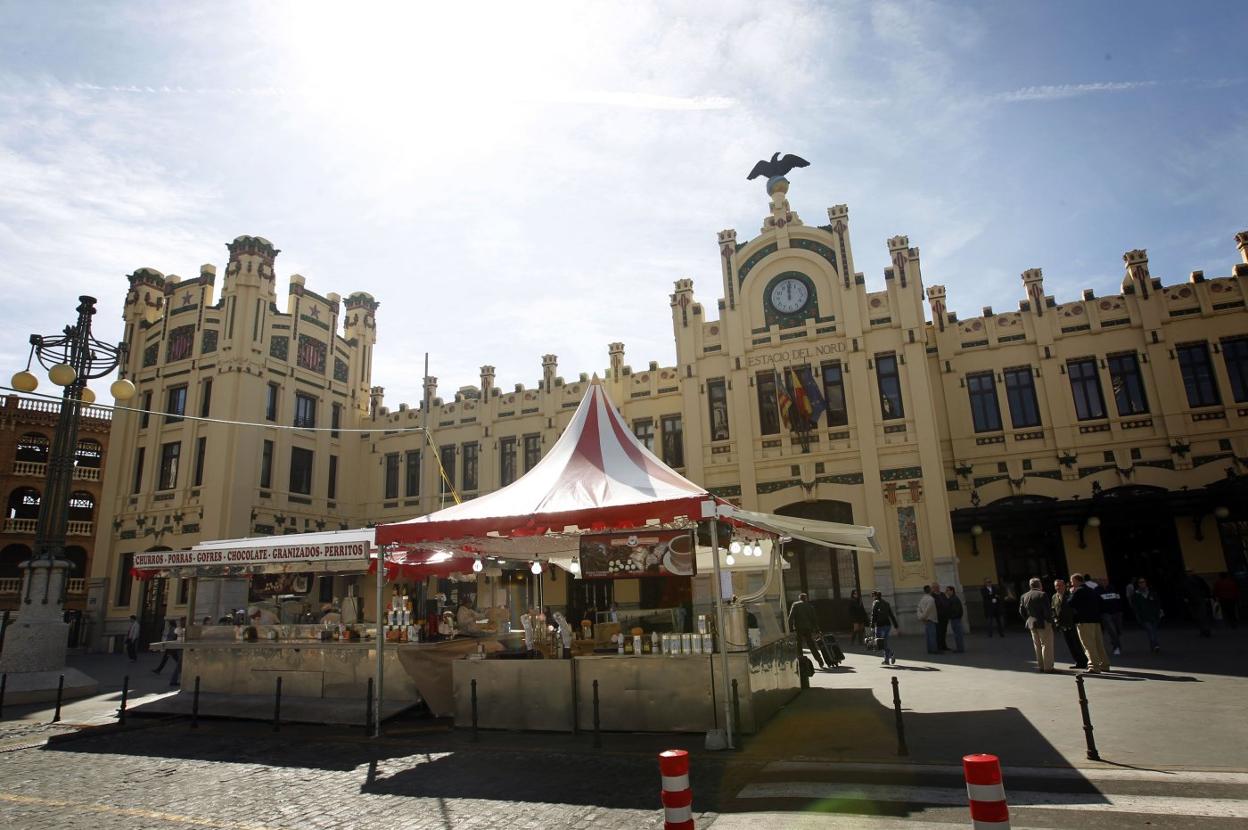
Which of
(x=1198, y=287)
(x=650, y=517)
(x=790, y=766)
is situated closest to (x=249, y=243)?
(x=650, y=517)

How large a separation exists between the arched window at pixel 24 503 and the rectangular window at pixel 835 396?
146 feet

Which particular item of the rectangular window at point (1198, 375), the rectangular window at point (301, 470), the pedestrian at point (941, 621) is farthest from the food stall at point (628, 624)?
the rectangular window at point (301, 470)

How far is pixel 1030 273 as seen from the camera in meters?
26.0

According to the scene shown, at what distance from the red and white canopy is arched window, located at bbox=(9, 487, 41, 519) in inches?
1670

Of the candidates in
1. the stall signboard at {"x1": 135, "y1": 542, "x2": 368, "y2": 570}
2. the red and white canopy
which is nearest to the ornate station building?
the stall signboard at {"x1": 135, "y1": 542, "x2": 368, "y2": 570}

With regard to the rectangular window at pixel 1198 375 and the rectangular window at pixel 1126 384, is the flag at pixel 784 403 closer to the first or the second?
the rectangular window at pixel 1126 384

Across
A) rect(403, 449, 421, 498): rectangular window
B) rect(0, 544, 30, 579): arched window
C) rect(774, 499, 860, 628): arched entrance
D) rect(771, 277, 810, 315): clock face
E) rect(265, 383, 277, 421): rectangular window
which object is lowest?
rect(774, 499, 860, 628): arched entrance

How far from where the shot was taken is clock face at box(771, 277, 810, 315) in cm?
2742

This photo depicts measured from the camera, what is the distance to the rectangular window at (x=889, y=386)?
83.4ft

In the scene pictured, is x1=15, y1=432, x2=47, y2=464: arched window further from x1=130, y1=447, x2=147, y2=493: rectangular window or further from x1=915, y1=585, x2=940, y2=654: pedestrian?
x1=915, y1=585, x2=940, y2=654: pedestrian

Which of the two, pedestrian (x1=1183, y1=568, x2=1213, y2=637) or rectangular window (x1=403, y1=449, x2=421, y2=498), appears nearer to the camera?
pedestrian (x1=1183, y1=568, x2=1213, y2=637)

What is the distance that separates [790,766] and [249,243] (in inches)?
1306

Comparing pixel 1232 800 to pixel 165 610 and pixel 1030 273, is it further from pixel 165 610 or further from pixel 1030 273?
pixel 165 610

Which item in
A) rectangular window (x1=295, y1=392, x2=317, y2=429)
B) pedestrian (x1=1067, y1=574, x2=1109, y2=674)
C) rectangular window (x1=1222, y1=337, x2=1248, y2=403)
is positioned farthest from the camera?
rectangular window (x1=295, y1=392, x2=317, y2=429)
